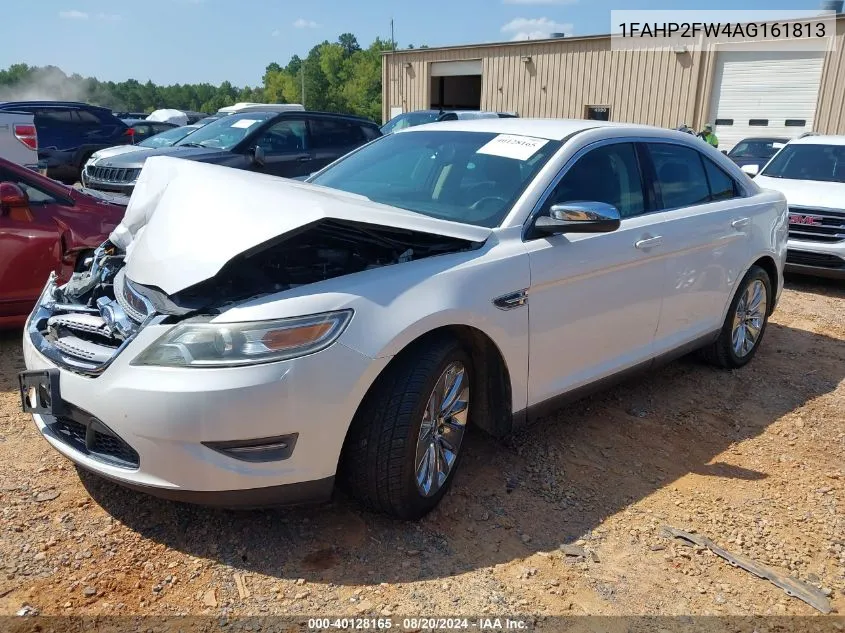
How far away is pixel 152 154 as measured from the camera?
31.9ft

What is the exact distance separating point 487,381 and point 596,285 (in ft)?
2.59

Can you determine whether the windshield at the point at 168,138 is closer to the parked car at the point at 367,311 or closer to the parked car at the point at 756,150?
the parked car at the point at 367,311

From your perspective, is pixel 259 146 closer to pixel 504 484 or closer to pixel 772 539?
pixel 504 484

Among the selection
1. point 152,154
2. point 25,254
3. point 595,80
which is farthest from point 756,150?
point 25,254

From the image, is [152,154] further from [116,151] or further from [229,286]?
[229,286]

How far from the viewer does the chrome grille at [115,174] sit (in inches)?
384

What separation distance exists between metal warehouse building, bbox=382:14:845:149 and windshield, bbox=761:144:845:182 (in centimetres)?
1401

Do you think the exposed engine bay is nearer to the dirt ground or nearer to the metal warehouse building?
the dirt ground

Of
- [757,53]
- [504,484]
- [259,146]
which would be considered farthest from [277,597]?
[757,53]

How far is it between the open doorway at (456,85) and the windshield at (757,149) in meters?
15.9

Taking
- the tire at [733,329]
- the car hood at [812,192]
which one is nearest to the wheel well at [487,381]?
the tire at [733,329]

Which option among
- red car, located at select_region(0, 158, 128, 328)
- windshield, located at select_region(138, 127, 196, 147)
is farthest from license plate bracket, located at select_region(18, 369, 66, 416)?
windshield, located at select_region(138, 127, 196, 147)

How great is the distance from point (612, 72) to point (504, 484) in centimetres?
2460

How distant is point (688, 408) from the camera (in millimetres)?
4430
